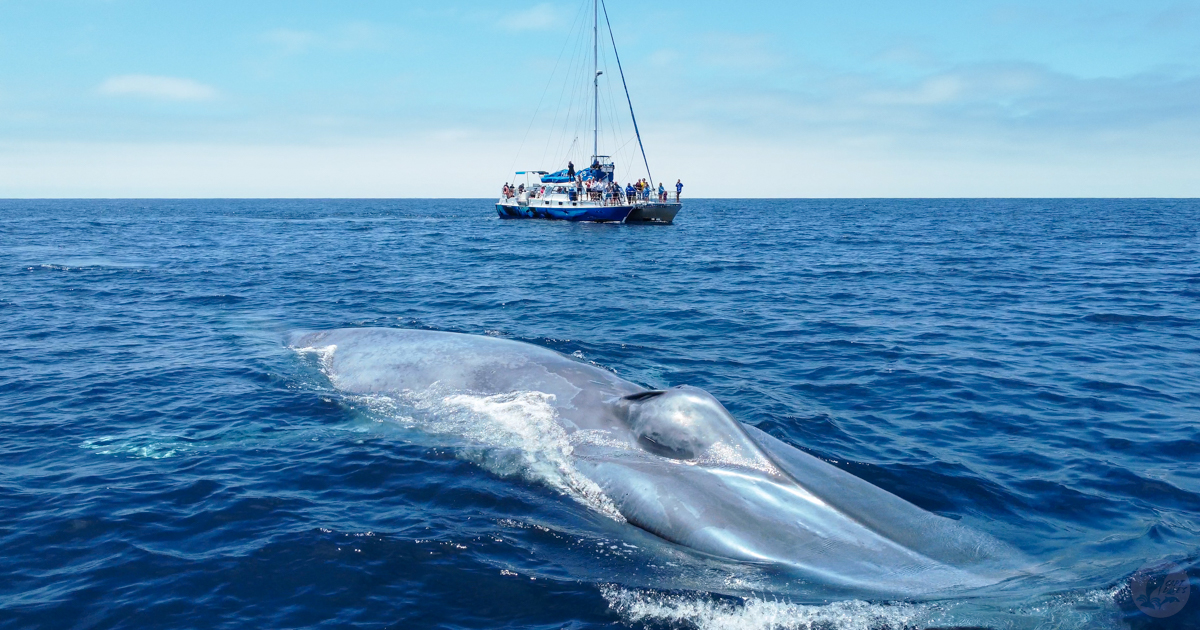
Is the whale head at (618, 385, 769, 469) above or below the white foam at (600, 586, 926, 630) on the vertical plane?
above

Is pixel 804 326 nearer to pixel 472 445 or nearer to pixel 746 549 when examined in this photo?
pixel 472 445

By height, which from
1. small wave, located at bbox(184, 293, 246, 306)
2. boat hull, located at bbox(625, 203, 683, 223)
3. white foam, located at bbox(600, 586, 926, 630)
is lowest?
white foam, located at bbox(600, 586, 926, 630)

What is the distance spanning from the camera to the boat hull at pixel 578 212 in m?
68.2

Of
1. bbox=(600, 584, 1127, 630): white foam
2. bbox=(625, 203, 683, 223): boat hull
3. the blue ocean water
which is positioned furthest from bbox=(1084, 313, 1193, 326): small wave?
bbox=(625, 203, 683, 223): boat hull

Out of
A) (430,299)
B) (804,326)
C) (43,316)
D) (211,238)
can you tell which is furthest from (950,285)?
(211,238)

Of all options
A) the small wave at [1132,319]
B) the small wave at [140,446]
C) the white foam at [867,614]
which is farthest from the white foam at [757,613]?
the small wave at [1132,319]

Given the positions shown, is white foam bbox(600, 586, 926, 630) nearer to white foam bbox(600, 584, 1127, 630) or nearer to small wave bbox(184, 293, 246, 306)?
white foam bbox(600, 584, 1127, 630)

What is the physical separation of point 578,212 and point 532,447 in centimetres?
6239

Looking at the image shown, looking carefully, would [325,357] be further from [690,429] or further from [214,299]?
[214,299]

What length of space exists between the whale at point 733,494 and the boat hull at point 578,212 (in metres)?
58.6

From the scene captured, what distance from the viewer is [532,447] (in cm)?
902

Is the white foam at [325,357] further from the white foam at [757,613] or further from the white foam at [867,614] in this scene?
the white foam at [867,614]

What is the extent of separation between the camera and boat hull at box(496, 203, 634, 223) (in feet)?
224

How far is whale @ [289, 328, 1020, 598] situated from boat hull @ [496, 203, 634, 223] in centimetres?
5858
